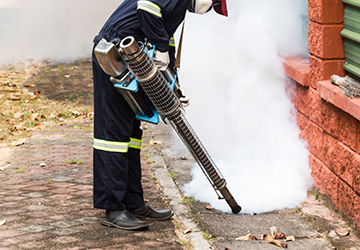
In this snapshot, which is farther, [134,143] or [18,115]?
[18,115]

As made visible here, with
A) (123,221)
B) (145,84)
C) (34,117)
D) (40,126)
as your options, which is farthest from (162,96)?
(34,117)

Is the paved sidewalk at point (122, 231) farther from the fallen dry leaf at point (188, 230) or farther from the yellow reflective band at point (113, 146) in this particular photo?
the yellow reflective band at point (113, 146)

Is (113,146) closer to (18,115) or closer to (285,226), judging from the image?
(285,226)

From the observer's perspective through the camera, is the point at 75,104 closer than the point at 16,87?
Yes

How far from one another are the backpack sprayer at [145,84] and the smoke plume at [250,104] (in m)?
0.89

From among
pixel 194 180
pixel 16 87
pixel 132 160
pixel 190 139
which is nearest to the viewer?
pixel 190 139

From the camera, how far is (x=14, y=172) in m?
5.31

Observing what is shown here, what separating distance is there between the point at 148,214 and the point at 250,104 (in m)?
1.94

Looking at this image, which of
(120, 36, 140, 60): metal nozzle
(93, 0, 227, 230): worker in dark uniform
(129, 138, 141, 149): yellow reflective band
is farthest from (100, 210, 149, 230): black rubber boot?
(120, 36, 140, 60): metal nozzle

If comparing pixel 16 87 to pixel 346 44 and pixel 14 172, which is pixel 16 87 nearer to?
pixel 14 172

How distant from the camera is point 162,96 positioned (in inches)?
142

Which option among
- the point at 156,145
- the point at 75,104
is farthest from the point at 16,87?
the point at 156,145

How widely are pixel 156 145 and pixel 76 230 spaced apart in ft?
7.90

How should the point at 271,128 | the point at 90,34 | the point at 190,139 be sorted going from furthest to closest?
the point at 90,34 → the point at 271,128 → the point at 190,139
